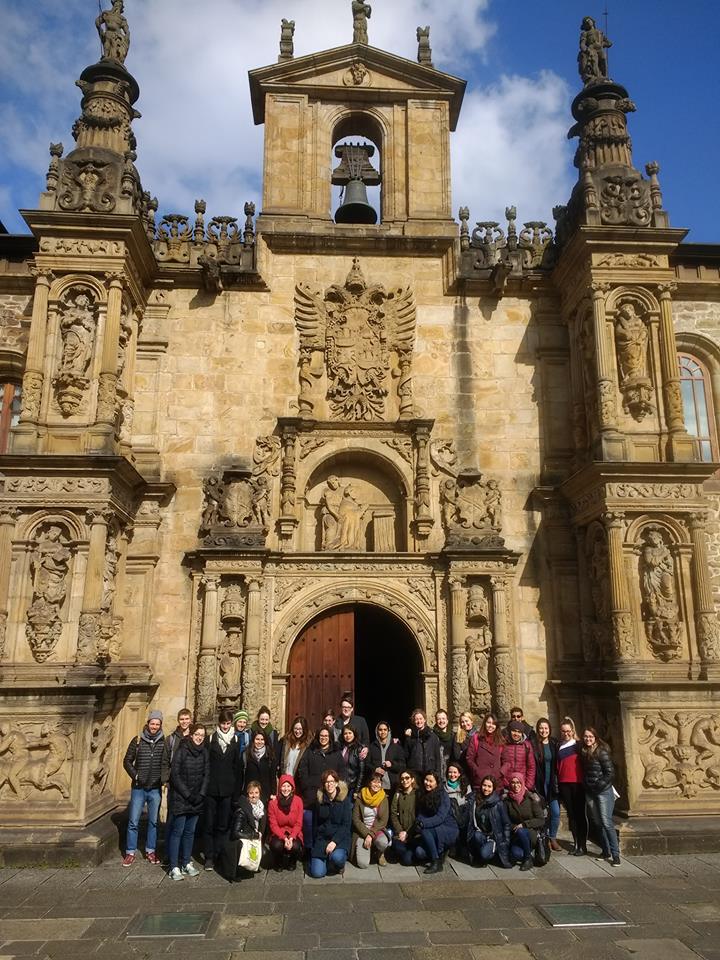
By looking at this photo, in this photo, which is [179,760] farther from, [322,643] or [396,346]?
[396,346]

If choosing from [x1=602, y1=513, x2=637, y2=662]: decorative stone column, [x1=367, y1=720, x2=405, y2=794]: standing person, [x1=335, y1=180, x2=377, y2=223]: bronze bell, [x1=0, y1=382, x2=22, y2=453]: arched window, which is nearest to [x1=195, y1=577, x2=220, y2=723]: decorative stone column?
[x1=367, y1=720, x2=405, y2=794]: standing person

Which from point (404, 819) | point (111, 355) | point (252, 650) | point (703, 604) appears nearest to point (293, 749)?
point (404, 819)

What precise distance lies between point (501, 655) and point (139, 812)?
227 inches

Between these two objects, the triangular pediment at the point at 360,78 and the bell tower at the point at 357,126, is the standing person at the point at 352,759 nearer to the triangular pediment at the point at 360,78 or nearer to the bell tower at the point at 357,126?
the bell tower at the point at 357,126

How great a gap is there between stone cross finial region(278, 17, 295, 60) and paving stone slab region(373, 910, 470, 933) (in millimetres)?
14947

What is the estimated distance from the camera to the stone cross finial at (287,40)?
15.4m

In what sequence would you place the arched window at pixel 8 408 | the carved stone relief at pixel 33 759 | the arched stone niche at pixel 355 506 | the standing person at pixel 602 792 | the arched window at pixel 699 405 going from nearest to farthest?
the standing person at pixel 602 792
the carved stone relief at pixel 33 759
the arched stone niche at pixel 355 506
the arched window at pixel 8 408
the arched window at pixel 699 405

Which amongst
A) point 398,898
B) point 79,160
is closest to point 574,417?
point 398,898

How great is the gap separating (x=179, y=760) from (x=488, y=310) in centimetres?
927

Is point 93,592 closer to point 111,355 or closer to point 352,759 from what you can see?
point 111,355

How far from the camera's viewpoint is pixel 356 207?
48.6 feet

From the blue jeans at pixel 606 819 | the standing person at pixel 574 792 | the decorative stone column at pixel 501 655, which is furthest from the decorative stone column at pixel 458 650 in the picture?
the blue jeans at pixel 606 819

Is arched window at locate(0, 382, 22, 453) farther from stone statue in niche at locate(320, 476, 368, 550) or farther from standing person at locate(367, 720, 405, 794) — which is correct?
standing person at locate(367, 720, 405, 794)

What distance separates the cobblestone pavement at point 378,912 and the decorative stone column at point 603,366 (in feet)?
20.1
